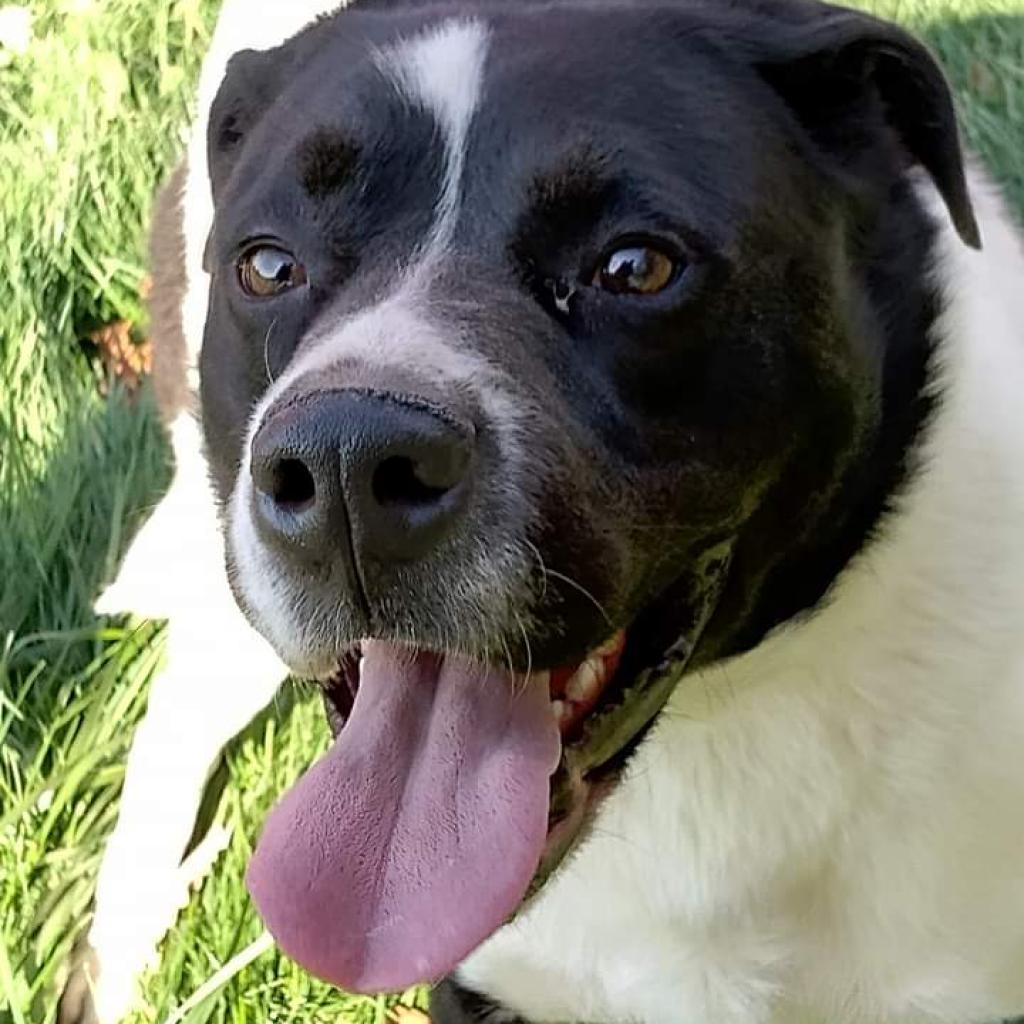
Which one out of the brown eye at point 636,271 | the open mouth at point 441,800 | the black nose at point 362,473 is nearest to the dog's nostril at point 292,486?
the black nose at point 362,473

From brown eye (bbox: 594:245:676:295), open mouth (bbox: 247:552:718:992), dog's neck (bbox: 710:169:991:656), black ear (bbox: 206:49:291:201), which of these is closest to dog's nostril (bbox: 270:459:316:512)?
open mouth (bbox: 247:552:718:992)

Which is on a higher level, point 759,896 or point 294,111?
point 294,111

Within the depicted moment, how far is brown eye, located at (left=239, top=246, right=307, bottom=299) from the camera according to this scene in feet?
6.06

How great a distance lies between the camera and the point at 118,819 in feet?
10.0

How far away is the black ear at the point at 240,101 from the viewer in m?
2.05

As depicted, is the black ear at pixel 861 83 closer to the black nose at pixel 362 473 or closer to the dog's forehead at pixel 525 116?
the dog's forehead at pixel 525 116

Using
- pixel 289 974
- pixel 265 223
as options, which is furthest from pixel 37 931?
pixel 265 223

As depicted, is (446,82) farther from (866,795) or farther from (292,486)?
(866,795)

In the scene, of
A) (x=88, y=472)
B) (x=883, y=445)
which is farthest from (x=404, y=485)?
(x=88, y=472)

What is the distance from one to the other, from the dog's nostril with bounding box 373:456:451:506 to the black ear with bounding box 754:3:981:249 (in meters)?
0.58

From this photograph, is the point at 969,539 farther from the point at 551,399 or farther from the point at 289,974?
the point at 289,974

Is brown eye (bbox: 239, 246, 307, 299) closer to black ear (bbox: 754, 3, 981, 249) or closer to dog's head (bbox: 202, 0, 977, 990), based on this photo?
dog's head (bbox: 202, 0, 977, 990)

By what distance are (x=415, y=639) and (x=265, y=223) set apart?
0.45 meters

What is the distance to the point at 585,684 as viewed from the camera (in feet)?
6.04
